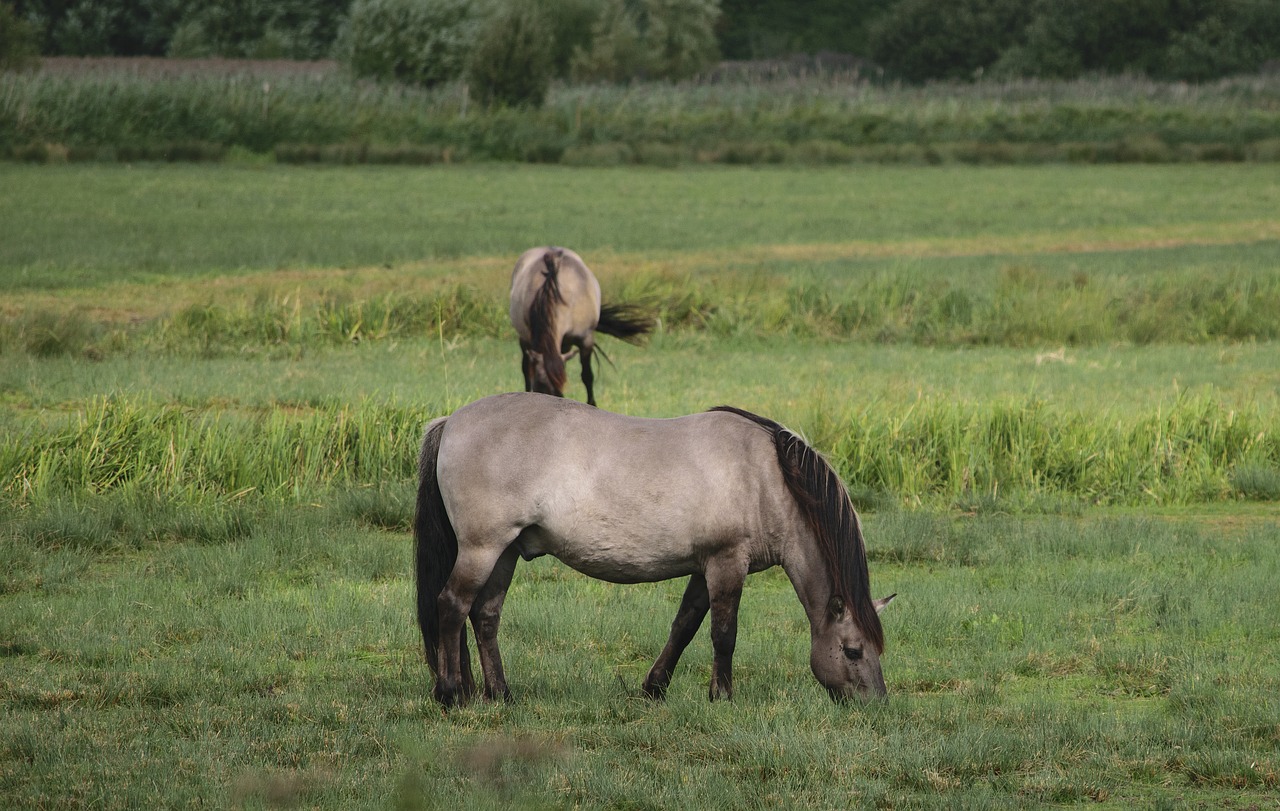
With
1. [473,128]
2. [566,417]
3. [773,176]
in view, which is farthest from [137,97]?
[566,417]

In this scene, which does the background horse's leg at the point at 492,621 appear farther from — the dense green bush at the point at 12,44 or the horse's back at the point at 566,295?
the dense green bush at the point at 12,44

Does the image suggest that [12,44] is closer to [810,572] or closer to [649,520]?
[649,520]

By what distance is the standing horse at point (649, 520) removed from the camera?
6328 mm

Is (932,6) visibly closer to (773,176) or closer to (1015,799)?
(773,176)

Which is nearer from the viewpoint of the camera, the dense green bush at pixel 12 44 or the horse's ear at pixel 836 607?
the horse's ear at pixel 836 607

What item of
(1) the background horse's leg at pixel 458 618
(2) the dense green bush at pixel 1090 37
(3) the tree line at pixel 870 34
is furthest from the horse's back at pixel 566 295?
(2) the dense green bush at pixel 1090 37

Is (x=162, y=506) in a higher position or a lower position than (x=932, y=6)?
lower

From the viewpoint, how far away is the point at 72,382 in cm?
1484

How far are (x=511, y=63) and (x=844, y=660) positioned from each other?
144 ft

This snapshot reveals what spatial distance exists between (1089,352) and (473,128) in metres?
28.5

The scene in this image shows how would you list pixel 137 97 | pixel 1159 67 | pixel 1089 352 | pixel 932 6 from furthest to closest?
pixel 932 6, pixel 1159 67, pixel 137 97, pixel 1089 352

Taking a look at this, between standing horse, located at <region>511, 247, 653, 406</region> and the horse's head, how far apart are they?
297 inches

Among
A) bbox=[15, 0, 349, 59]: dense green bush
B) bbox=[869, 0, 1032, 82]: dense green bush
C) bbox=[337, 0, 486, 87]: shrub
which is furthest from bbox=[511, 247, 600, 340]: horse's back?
bbox=[869, 0, 1032, 82]: dense green bush

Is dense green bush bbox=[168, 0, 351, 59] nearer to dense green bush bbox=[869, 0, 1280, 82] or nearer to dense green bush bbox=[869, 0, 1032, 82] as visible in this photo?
dense green bush bbox=[869, 0, 1032, 82]
